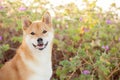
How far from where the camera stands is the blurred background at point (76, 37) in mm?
5352

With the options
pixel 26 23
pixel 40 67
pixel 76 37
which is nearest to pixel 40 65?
pixel 40 67

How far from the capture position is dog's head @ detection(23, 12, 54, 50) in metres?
4.59

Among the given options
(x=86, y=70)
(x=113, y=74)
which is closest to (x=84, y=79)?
(x=86, y=70)

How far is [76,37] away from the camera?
559 cm

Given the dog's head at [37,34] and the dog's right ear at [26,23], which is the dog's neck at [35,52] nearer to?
the dog's head at [37,34]

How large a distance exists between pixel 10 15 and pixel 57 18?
0.67m

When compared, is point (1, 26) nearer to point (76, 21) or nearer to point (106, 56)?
point (76, 21)

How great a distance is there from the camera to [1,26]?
232 inches

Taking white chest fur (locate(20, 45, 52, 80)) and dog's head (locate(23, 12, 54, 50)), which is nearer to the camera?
dog's head (locate(23, 12, 54, 50))

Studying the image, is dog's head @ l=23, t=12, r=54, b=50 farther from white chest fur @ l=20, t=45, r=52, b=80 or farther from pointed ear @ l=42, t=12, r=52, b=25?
white chest fur @ l=20, t=45, r=52, b=80

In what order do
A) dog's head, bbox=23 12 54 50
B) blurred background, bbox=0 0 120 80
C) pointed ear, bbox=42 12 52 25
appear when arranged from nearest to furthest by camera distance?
1. dog's head, bbox=23 12 54 50
2. pointed ear, bbox=42 12 52 25
3. blurred background, bbox=0 0 120 80

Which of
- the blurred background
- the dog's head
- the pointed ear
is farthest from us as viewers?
the blurred background

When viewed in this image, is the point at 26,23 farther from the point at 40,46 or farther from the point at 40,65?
the point at 40,65

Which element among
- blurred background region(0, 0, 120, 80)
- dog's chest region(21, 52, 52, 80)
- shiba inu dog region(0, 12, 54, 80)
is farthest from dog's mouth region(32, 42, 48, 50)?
blurred background region(0, 0, 120, 80)
